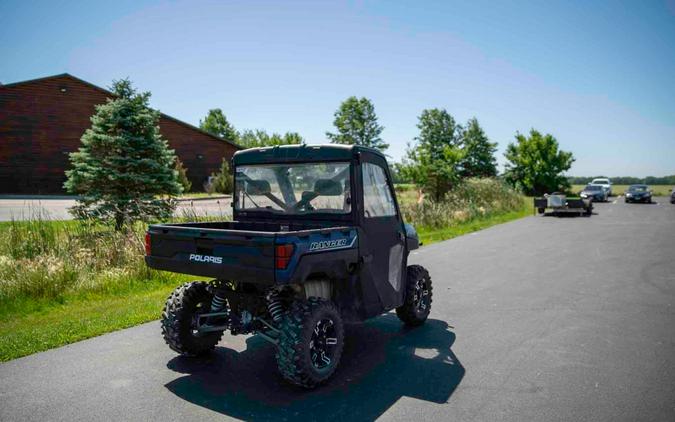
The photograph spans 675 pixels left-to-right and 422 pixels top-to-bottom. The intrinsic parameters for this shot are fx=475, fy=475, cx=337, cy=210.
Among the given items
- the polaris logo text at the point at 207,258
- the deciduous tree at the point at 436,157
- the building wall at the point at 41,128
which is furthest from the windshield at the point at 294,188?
the building wall at the point at 41,128

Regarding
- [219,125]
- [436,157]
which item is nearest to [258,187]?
[436,157]

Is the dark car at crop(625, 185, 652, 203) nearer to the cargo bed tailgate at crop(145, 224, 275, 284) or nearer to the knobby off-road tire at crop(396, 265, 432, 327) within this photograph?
the knobby off-road tire at crop(396, 265, 432, 327)

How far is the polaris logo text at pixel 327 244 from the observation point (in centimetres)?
432

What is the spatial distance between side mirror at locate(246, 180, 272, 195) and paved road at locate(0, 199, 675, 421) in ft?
6.11

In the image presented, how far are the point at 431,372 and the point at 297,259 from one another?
194cm

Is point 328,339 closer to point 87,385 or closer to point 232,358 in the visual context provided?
point 232,358

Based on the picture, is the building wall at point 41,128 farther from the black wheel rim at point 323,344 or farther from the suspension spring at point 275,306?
the black wheel rim at point 323,344

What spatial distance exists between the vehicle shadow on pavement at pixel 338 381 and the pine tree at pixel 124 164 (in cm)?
888

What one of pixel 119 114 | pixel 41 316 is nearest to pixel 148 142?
pixel 119 114

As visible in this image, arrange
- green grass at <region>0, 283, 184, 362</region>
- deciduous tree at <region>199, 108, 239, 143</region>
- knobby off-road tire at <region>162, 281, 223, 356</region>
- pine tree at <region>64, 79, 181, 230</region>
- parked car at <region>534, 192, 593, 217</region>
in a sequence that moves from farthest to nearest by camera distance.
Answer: deciduous tree at <region>199, 108, 239, 143</region>
parked car at <region>534, 192, 593, 217</region>
pine tree at <region>64, 79, 181, 230</region>
green grass at <region>0, 283, 184, 362</region>
knobby off-road tire at <region>162, 281, 223, 356</region>

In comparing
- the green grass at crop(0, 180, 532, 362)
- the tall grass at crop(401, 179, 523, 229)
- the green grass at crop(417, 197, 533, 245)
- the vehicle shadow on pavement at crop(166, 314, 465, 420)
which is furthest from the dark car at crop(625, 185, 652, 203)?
the vehicle shadow on pavement at crop(166, 314, 465, 420)

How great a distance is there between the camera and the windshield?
5.17 m

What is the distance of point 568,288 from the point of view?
8.72 m

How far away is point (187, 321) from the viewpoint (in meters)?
5.18
